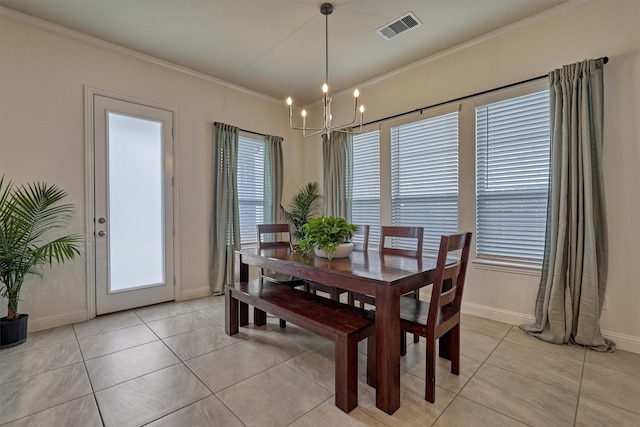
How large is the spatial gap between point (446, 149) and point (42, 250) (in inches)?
159

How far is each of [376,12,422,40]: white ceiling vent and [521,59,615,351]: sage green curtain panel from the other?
133cm

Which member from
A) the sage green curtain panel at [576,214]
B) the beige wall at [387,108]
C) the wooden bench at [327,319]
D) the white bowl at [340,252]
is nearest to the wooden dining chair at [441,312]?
the wooden bench at [327,319]

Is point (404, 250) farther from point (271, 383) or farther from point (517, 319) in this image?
point (271, 383)

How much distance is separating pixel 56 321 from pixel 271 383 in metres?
2.46

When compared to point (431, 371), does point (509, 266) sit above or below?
above

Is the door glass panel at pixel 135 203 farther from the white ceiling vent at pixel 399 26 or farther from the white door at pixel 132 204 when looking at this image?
the white ceiling vent at pixel 399 26

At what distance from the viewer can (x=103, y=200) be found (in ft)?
10.4

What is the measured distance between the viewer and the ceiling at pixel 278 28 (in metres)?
2.58

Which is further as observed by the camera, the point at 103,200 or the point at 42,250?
the point at 103,200

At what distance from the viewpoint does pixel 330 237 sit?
228 cm

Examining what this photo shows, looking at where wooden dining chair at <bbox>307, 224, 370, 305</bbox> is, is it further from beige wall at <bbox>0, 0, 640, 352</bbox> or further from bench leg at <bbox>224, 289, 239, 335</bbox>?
beige wall at <bbox>0, 0, 640, 352</bbox>

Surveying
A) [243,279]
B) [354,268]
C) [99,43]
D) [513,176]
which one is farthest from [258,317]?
[99,43]

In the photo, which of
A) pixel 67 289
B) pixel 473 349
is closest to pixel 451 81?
pixel 473 349

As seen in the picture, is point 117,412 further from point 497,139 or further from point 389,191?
point 497,139
